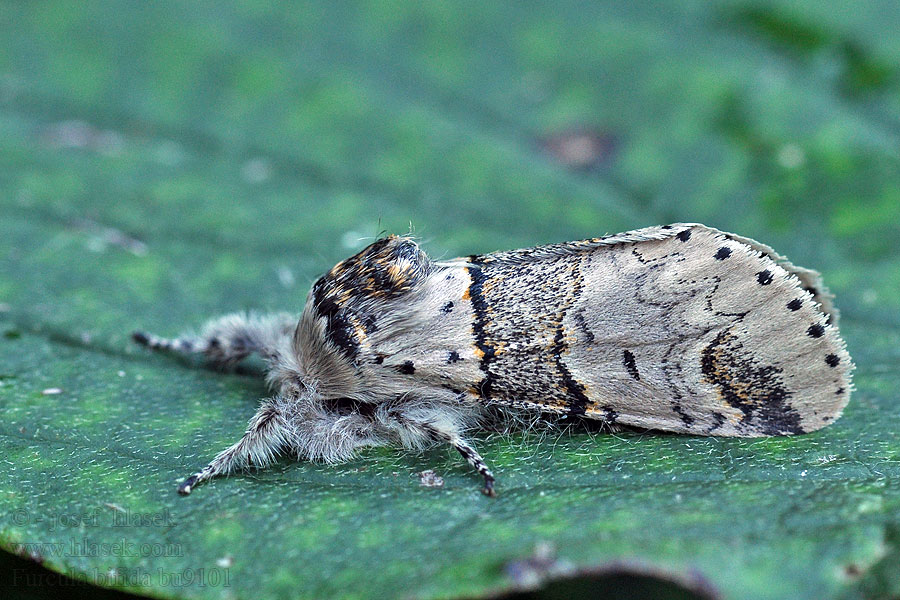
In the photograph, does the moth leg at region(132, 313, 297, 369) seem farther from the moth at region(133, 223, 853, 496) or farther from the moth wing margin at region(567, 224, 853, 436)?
the moth wing margin at region(567, 224, 853, 436)

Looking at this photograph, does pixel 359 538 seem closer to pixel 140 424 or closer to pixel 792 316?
pixel 140 424

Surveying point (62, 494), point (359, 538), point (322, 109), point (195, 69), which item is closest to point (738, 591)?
point (359, 538)

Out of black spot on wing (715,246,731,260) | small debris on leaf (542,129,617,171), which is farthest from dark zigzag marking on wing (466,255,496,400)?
small debris on leaf (542,129,617,171)

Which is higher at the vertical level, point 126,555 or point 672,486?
point 672,486

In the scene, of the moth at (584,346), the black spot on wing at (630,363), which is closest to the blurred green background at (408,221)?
the moth at (584,346)

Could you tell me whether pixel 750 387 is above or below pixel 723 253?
below

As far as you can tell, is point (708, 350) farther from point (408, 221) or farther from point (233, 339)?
point (408, 221)

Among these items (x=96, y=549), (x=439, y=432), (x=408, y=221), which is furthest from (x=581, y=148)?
(x=96, y=549)
